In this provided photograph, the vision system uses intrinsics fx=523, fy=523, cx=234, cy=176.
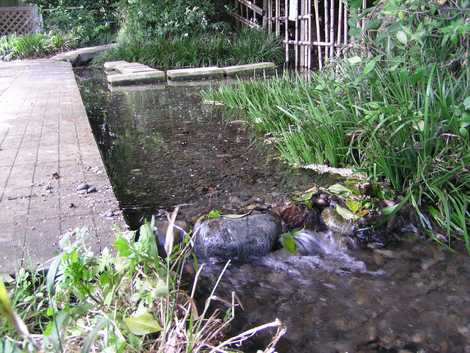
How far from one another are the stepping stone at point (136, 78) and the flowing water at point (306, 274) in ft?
14.6

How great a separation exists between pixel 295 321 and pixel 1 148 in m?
2.94

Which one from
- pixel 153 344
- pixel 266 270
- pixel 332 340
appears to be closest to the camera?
pixel 153 344

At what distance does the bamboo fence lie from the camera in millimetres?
8820

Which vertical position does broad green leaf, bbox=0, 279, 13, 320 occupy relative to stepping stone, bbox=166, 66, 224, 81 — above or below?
above

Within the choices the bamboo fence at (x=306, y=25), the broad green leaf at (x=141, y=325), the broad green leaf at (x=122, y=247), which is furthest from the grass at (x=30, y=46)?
the broad green leaf at (x=141, y=325)

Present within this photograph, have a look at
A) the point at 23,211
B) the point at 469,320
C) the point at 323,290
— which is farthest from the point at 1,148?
the point at 469,320

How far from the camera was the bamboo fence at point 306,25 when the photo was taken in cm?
882

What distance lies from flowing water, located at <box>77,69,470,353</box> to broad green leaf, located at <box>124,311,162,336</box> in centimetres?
62

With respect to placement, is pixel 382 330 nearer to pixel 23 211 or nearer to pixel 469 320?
pixel 469 320

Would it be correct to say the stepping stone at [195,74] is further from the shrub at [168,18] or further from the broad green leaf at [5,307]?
the broad green leaf at [5,307]

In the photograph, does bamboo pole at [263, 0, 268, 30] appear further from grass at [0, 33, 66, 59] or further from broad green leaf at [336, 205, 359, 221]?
broad green leaf at [336, 205, 359, 221]

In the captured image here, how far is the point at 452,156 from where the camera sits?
3.05 metres

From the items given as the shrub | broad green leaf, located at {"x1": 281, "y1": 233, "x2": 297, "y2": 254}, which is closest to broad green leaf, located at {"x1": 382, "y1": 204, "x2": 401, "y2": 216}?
broad green leaf, located at {"x1": 281, "y1": 233, "x2": 297, "y2": 254}

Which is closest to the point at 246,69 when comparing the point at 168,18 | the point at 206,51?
the point at 206,51
